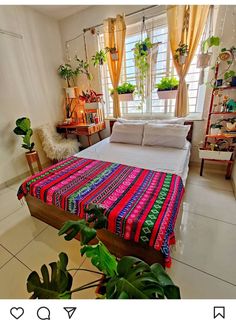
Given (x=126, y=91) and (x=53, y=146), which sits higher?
(x=126, y=91)

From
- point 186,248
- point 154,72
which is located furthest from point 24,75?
point 186,248

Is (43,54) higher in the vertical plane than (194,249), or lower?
higher

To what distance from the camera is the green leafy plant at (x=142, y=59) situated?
7.92 ft

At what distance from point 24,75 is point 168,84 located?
7.94ft

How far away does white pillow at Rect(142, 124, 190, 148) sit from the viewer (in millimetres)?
2242

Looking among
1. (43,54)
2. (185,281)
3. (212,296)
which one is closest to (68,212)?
(185,281)

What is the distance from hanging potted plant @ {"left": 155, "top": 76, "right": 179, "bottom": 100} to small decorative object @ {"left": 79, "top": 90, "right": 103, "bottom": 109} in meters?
1.15

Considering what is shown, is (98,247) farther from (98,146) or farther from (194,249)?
(98,146)

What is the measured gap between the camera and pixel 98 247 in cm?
73

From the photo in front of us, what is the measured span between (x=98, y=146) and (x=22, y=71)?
1819 millimetres

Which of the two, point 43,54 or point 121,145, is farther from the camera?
point 43,54

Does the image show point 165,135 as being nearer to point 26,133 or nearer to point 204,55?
point 204,55

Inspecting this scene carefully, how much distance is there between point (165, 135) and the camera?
7.57 ft
